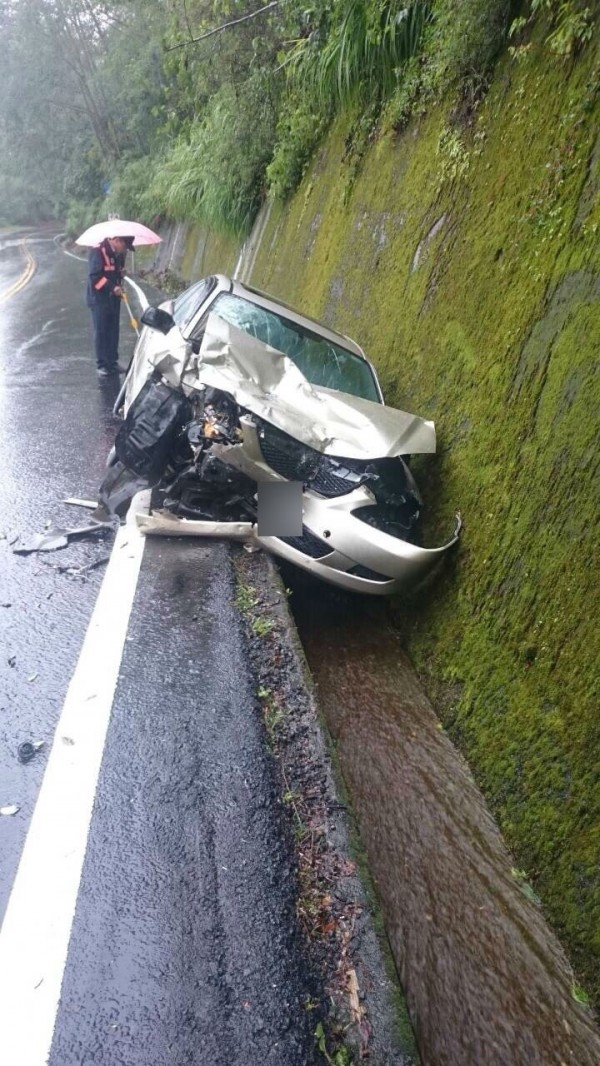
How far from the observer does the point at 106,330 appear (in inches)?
361

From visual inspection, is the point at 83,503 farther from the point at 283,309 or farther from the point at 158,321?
the point at 283,309

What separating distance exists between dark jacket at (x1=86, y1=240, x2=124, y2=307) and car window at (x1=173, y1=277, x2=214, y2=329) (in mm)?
2707

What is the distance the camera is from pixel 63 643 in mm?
4051

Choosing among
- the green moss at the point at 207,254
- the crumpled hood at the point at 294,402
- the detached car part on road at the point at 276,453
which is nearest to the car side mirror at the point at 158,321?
the detached car part on road at the point at 276,453

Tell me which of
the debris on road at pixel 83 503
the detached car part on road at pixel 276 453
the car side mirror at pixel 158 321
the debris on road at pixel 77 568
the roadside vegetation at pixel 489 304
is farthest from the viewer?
the debris on road at pixel 83 503

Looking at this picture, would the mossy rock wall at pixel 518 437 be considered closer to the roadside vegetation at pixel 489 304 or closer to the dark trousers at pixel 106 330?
the roadside vegetation at pixel 489 304

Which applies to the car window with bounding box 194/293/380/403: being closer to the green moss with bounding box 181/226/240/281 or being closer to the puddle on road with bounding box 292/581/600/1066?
the puddle on road with bounding box 292/581/600/1066

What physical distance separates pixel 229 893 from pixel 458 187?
553 centimetres

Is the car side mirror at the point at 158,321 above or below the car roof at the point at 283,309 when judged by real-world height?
below

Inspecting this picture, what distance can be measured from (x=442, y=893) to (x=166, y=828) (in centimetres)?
130

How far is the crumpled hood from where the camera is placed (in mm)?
4688

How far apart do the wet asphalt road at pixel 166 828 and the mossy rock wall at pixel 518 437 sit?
1248 millimetres

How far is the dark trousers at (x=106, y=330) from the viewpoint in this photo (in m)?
9.11

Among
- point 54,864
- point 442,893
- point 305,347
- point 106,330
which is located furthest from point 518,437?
point 106,330
